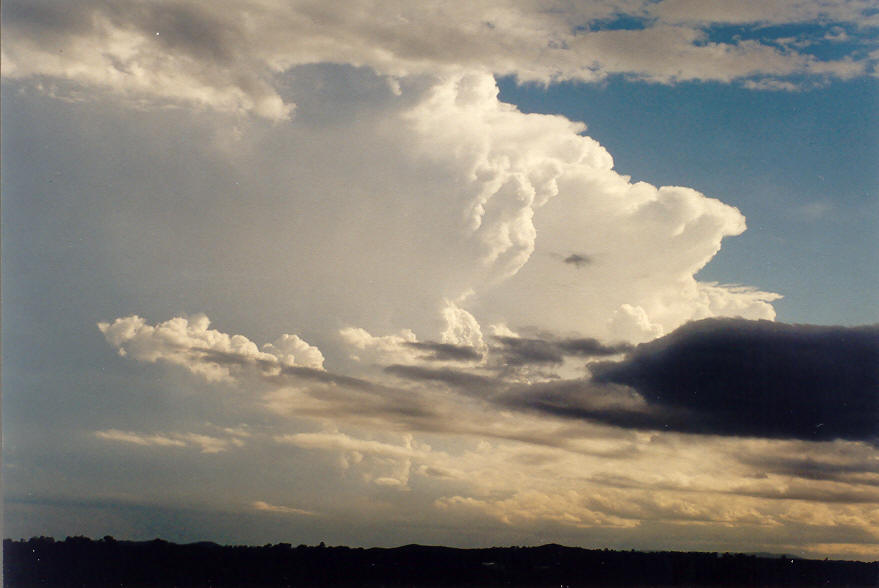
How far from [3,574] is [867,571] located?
66.6 feet

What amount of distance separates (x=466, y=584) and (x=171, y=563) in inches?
318

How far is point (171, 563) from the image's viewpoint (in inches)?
803

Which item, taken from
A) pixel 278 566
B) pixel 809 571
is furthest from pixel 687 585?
pixel 278 566

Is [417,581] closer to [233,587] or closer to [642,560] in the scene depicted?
[233,587]

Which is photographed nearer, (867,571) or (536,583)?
(867,571)

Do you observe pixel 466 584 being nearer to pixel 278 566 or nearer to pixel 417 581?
pixel 417 581

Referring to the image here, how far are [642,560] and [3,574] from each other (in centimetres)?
1608

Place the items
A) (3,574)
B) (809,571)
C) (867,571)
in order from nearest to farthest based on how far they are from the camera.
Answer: (3,574), (867,571), (809,571)

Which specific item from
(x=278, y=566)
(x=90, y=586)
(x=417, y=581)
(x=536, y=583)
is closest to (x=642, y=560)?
(x=536, y=583)

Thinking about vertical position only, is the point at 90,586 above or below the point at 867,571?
below

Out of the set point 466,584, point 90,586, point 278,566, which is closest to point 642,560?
point 466,584

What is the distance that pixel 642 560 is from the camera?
21609 mm

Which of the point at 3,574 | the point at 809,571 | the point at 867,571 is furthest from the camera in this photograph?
the point at 809,571

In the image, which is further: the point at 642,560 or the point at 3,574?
the point at 642,560
